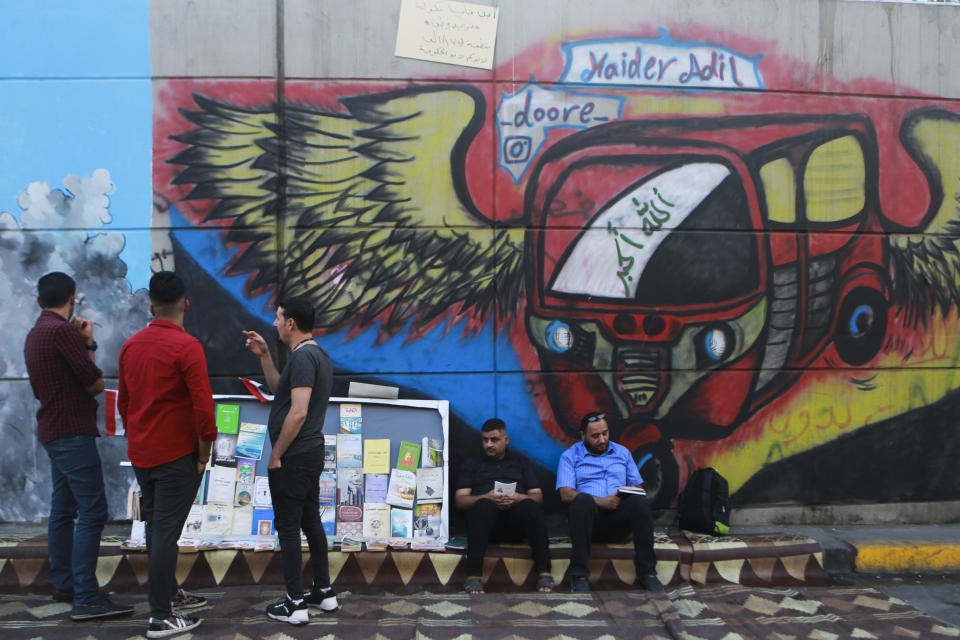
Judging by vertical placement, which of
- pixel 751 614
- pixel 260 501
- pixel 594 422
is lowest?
pixel 751 614

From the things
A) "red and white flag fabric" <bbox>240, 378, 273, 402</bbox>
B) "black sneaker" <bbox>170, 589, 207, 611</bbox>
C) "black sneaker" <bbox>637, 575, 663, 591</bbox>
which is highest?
"red and white flag fabric" <bbox>240, 378, 273, 402</bbox>

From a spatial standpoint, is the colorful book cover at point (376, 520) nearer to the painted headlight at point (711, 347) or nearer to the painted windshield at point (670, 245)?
the painted windshield at point (670, 245)

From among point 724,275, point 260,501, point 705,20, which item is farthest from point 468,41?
point 260,501

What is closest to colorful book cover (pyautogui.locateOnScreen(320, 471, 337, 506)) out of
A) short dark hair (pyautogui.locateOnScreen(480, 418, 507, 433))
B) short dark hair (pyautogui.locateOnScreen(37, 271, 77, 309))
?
short dark hair (pyautogui.locateOnScreen(480, 418, 507, 433))

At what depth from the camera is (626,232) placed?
564 cm

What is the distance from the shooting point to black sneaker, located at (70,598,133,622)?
4.07 m

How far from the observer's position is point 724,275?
Result: 5711 millimetres

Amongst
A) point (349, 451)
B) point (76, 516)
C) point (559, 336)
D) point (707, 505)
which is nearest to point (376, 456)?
point (349, 451)

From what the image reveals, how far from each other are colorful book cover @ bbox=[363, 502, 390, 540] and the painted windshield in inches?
77.7

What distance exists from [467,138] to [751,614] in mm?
3611

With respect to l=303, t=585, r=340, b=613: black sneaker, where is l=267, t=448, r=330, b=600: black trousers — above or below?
above

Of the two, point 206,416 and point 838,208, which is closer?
point 206,416

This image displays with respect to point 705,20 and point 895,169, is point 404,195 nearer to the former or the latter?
→ point 705,20

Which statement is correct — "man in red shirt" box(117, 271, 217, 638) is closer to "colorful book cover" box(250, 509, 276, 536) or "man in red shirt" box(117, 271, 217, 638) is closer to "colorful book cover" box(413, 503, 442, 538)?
"colorful book cover" box(250, 509, 276, 536)
